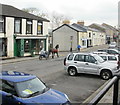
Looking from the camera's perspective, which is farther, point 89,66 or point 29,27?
point 29,27

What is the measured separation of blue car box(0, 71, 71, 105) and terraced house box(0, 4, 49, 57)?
66.9 ft

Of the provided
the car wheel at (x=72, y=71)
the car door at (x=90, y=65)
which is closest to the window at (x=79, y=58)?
the car door at (x=90, y=65)

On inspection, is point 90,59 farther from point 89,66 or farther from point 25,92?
point 25,92

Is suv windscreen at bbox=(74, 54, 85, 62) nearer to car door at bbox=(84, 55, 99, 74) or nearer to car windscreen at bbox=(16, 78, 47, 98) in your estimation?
car door at bbox=(84, 55, 99, 74)

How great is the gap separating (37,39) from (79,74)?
62.0ft

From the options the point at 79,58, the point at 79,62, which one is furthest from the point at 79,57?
the point at 79,62

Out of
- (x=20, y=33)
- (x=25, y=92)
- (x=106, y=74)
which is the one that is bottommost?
(x=106, y=74)

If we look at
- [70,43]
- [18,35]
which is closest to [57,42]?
[70,43]

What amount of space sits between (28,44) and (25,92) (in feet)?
80.4

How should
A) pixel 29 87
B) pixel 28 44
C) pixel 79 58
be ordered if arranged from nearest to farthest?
pixel 29 87 < pixel 79 58 < pixel 28 44

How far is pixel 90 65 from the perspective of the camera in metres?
12.8

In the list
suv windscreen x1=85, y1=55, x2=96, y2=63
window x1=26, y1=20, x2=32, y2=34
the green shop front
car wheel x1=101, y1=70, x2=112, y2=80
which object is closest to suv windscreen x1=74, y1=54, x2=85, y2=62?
suv windscreen x1=85, y1=55, x2=96, y2=63

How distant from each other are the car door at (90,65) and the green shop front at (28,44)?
1635 centimetres

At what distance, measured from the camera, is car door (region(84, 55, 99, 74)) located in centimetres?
1269
